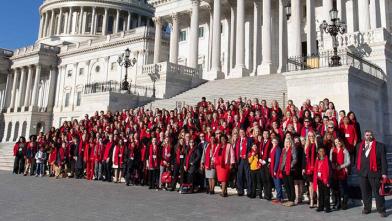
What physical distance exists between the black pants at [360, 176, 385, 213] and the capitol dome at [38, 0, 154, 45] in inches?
2956

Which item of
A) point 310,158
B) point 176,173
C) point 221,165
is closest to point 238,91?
point 176,173

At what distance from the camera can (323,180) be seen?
8562 mm

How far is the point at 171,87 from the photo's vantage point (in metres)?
30.0

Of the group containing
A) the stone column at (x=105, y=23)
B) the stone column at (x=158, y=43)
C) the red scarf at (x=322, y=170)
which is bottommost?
the red scarf at (x=322, y=170)

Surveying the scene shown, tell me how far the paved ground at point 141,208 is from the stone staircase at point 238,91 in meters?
11.3

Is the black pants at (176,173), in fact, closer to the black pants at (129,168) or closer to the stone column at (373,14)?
the black pants at (129,168)

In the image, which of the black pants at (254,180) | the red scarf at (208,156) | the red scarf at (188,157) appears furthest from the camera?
the red scarf at (188,157)

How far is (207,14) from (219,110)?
2889 cm

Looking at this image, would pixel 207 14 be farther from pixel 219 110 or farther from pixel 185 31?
pixel 219 110

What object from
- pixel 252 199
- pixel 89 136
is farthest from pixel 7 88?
pixel 252 199

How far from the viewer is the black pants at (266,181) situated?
1018 cm

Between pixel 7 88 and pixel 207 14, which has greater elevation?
pixel 207 14

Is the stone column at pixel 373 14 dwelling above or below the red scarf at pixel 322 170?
above

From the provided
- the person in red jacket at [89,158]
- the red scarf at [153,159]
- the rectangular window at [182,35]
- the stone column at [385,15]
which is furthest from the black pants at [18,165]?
the rectangular window at [182,35]
